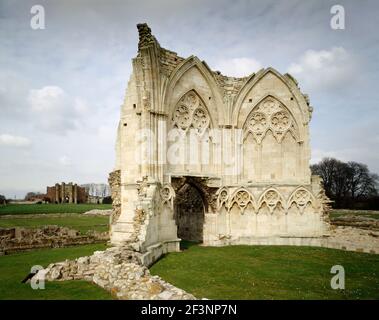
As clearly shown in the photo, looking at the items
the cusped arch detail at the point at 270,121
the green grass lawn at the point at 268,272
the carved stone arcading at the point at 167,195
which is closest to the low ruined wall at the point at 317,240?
the green grass lawn at the point at 268,272

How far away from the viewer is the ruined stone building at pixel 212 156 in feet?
53.0

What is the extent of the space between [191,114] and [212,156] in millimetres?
2623

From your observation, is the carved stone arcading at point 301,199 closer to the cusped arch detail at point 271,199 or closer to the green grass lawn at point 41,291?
the cusped arch detail at point 271,199

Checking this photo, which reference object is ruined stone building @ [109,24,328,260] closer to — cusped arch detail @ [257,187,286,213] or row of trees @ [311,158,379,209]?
cusped arch detail @ [257,187,286,213]

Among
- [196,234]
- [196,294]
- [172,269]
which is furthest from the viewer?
[196,234]

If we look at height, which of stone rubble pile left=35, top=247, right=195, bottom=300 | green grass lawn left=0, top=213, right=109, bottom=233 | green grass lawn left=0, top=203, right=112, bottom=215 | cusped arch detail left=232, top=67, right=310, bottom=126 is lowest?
green grass lawn left=0, top=203, right=112, bottom=215

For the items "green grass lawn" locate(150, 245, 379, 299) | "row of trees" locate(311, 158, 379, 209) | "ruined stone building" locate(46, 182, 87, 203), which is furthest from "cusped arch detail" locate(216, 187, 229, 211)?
"ruined stone building" locate(46, 182, 87, 203)

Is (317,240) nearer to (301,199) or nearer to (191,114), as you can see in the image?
(301,199)

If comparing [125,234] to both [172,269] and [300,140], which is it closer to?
[172,269]

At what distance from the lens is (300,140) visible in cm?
1972

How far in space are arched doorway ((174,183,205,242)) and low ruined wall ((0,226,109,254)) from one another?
15.3ft

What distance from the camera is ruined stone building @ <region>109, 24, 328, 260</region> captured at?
16.2 metres
